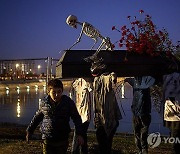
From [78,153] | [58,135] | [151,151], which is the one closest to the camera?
[58,135]

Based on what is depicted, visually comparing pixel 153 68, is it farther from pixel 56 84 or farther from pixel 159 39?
pixel 56 84

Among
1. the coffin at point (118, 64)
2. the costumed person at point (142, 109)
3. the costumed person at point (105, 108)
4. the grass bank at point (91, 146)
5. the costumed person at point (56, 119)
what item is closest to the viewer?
the costumed person at point (56, 119)

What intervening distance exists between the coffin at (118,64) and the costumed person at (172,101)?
0.16 m

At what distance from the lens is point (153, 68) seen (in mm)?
4672

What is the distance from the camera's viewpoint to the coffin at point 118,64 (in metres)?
4.42

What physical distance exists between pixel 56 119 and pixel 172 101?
1959 mm

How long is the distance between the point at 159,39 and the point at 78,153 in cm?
236

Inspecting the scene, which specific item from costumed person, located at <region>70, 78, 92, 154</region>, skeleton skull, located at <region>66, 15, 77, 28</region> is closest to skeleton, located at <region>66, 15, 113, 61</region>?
skeleton skull, located at <region>66, 15, 77, 28</region>

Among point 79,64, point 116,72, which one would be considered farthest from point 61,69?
point 116,72

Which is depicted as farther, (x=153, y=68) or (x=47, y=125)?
(x=153, y=68)

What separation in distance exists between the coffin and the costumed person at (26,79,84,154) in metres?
0.46

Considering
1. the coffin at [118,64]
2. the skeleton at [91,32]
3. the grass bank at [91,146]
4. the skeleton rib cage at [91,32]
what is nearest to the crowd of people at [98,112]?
the coffin at [118,64]

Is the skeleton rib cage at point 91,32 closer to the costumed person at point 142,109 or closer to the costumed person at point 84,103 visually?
the costumed person at point 84,103

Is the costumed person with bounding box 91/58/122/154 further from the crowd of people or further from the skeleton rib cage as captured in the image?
the skeleton rib cage
